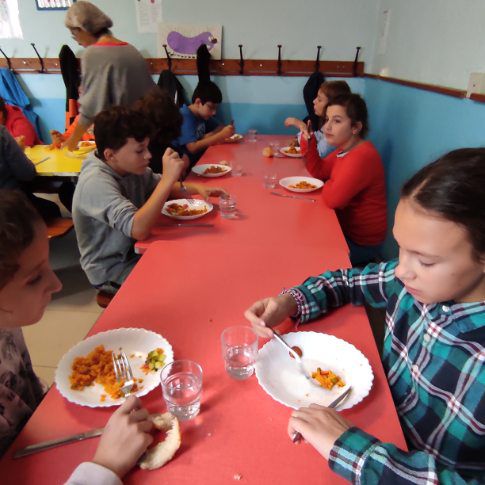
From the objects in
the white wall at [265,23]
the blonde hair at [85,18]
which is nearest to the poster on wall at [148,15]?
the white wall at [265,23]

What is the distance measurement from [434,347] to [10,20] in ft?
16.6

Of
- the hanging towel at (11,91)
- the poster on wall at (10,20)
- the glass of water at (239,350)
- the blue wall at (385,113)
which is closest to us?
the glass of water at (239,350)

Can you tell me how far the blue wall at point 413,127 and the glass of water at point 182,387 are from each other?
5.06 feet

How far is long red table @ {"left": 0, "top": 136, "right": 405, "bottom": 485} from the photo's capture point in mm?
706

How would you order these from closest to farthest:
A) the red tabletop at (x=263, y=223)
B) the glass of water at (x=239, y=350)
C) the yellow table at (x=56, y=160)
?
the glass of water at (x=239, y=350) → the red tabletop at (x=263, y=223) → the yellow table at (x=56, y=160)

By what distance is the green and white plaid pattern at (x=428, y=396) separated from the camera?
0.70m

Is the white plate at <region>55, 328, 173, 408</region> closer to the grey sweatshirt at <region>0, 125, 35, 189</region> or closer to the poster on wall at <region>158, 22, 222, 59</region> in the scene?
the grey sweatshirt at <region>0, 125, 35, 189</region>

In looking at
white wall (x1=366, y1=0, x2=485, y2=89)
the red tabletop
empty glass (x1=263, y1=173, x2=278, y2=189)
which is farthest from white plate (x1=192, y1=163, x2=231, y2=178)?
white wall (x1=366, y1=0, x2=485, y2=89)

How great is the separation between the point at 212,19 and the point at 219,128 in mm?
1159

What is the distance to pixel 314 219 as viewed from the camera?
1.82 metres

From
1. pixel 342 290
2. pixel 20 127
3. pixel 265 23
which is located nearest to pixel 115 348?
pixel 342 290

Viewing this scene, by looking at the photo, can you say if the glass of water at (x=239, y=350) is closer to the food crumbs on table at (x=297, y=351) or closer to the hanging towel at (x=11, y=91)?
the food crumbs on table at (x=297, y=351)

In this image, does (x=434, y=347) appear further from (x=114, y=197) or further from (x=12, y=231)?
(x=114, y=197)

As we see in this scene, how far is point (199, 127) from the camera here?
347 centimetres
